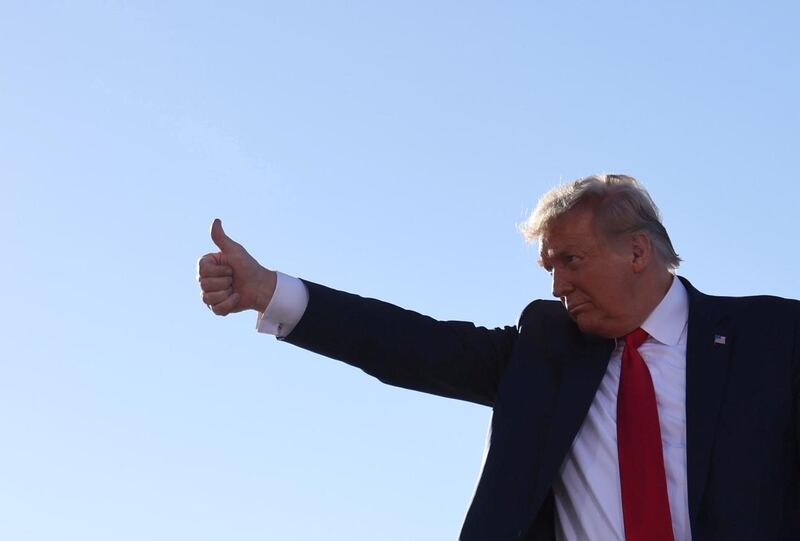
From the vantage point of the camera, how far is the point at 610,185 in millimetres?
5617

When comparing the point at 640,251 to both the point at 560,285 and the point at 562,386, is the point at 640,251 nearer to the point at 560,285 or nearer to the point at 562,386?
the point at 560,285

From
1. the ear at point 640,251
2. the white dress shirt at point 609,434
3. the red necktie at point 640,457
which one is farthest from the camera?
the ear at point 640,251

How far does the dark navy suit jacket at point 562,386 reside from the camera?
483 cm

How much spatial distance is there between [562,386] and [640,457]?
1.48 feet

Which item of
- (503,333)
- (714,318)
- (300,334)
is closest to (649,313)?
(714,318)

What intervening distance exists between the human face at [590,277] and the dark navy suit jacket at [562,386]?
12 centimetres

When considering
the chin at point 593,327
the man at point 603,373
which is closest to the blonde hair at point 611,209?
the man at point 603,373

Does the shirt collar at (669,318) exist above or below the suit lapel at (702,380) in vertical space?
above

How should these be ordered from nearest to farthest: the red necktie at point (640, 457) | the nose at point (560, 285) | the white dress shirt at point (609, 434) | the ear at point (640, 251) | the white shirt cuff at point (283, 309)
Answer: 1. the red necktie at point (640, 457)
2. the white dress shirt at point (609, 434)
3. the white shirt cuff at point (283, 309)
4. the nose at point (560, 285)
5. the ear at point (640, 251)

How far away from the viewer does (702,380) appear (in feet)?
16.7

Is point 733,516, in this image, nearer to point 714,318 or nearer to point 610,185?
point 714,318

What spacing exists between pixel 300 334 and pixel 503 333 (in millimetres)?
871

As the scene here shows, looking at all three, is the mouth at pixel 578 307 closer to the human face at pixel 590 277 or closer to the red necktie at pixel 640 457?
the human face at pixel 590 277

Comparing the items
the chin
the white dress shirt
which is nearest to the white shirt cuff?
the white dress shirt
